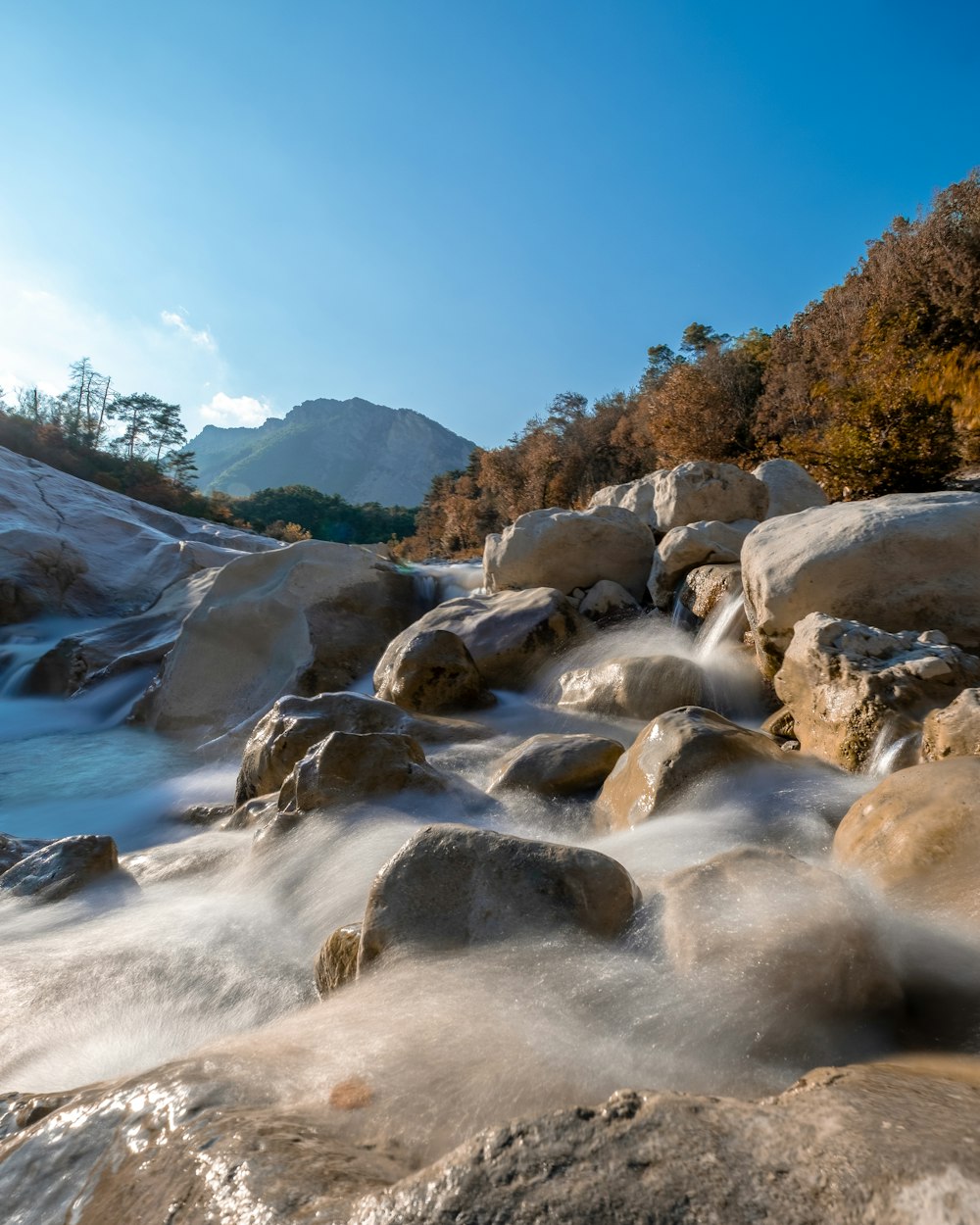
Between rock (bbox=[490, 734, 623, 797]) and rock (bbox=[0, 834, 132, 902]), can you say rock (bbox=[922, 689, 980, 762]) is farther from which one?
rock (bbox=[0, 834, 132, 902])

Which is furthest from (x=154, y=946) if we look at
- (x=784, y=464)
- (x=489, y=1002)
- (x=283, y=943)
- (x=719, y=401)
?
(x=719, y=401)

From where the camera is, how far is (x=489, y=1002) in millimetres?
1960

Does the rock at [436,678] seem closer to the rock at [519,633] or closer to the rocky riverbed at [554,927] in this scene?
the rocky riverbed at [554,927]

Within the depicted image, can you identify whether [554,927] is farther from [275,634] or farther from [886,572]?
[275,634]

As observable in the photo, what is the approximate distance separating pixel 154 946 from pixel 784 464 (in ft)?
29.3

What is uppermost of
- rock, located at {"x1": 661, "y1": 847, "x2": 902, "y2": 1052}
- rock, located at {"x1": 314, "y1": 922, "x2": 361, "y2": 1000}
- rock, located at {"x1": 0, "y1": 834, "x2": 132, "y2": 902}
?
rock, located at {"x1": 661, "y1": 847, "x2": 902, "y2": 1052}

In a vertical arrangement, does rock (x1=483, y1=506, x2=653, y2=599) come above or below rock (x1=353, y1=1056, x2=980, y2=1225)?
above

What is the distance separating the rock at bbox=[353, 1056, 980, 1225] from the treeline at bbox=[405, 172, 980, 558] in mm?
9119

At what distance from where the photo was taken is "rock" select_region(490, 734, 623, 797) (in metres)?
4.37

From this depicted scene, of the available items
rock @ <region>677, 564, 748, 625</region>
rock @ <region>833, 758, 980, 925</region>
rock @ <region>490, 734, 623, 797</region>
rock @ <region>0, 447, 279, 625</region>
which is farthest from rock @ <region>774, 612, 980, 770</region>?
rock @ <region>0, 447, 279, 625</region>

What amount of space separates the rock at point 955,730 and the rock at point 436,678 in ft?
13.1

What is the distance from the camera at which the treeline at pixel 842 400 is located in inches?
358

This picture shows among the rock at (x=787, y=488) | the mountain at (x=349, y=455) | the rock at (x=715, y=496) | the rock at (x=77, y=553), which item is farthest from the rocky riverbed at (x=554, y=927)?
the mountain at (x=349, y=455)

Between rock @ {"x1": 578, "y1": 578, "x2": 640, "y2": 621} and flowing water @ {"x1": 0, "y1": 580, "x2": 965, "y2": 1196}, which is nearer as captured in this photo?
flowing water @ {"x1": 0, "y1": 580, "x2": 965, "y2": 1196}
